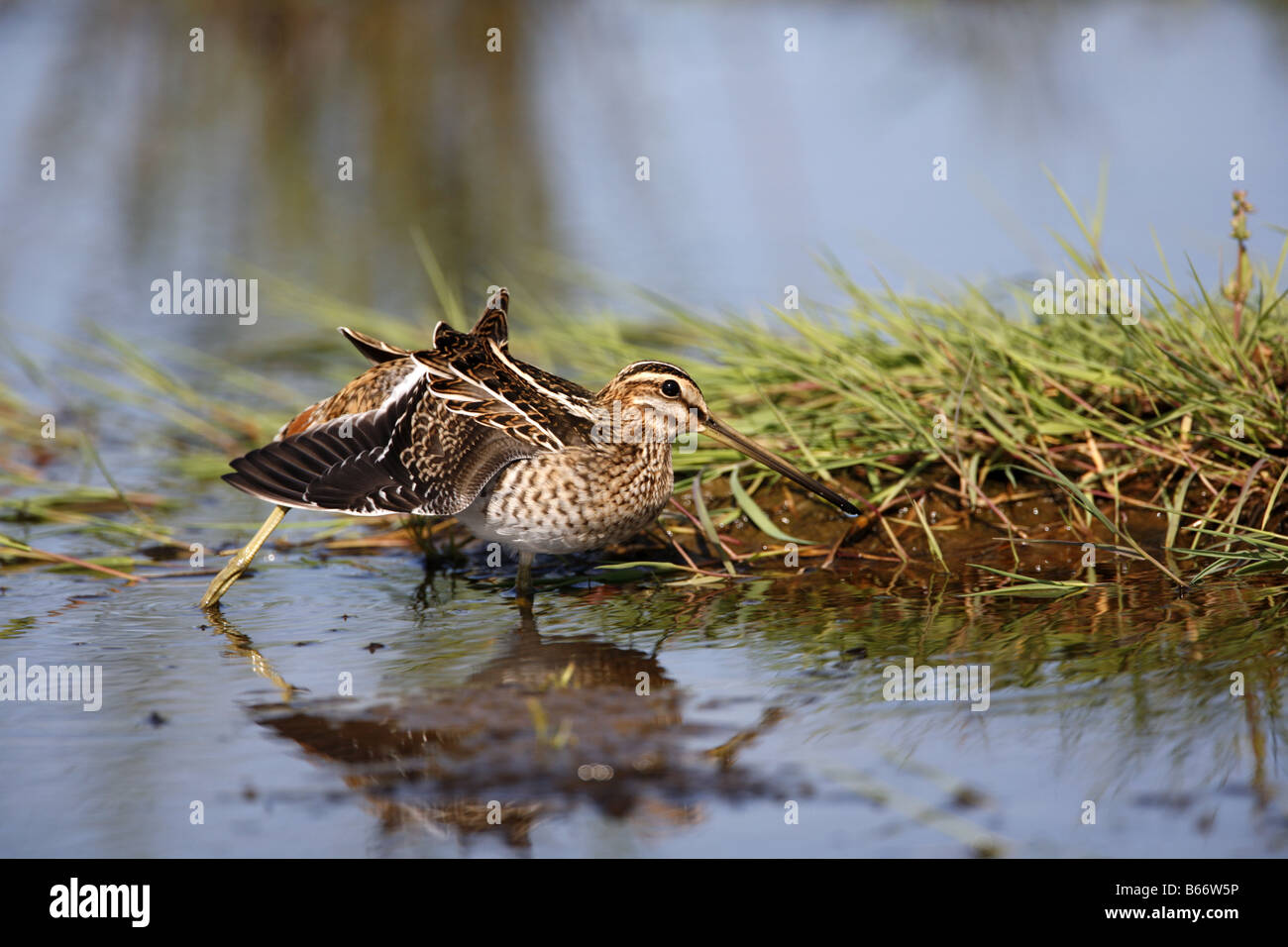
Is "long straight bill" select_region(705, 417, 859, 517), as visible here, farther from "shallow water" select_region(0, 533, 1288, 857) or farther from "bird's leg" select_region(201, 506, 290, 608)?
"bird's leg" select_region(201, 506, 290, 608)

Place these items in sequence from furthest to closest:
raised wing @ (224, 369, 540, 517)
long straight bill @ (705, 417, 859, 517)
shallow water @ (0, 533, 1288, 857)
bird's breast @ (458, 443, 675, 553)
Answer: long straight bill @ (705, 417, 859, 517) < bird's breast @ (458, 443, 675, 553) < raised wing @ (224, 369, 540, 517) < shallow water @ (0, 533, 1288, 857)

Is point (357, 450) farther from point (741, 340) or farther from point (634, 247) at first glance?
point (634, 247)

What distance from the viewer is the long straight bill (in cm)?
526

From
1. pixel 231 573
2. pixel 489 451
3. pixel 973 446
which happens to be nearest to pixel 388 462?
pixel 489 451

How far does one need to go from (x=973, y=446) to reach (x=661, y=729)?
89.6 inches

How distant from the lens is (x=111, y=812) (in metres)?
3.43

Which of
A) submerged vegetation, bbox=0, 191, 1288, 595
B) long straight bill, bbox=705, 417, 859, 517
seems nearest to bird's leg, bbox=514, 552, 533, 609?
submerged vegetation, bbox=0, 191, 1288, 595

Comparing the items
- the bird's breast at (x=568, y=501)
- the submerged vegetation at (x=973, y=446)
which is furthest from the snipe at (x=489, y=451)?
the submerged vegetation at (x=973, y=446)

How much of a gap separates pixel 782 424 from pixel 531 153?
807cm

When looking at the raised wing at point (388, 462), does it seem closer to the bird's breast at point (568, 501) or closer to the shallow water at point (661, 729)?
the bird's breast at point (568, 501)

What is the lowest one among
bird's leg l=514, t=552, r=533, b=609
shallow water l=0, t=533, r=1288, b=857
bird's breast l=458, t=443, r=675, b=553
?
shallow water l=0, t=533, r=1288, b=857

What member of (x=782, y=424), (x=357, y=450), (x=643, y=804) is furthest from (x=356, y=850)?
(x=782, y=424)

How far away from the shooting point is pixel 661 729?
3812 millimetres

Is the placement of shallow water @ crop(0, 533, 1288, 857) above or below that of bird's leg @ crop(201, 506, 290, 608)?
below
